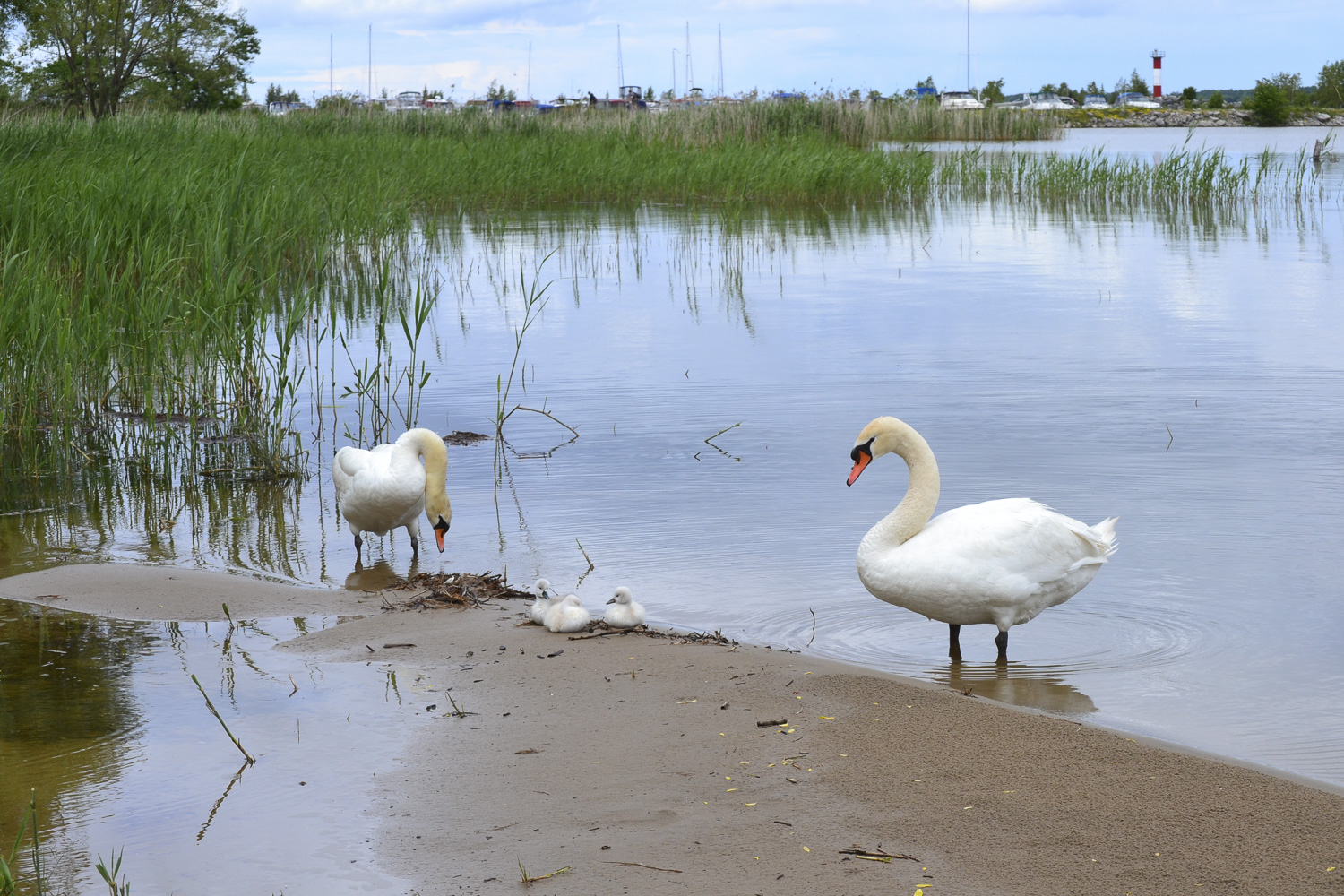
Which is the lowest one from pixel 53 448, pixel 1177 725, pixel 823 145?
pixel 1177 725

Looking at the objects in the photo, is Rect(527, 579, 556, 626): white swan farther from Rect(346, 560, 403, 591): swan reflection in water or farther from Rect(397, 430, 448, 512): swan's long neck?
Rect(397, 430, 448, 512): swan's long neck

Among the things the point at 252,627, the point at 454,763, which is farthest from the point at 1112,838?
the point at 252,627

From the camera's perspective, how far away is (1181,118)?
89375 millimetres

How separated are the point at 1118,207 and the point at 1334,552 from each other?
2010cm

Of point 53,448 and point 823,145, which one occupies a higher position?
point 823,145

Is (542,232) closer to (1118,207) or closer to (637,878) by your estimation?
(1118,207)

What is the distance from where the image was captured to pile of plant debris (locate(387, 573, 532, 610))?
563 centimetres

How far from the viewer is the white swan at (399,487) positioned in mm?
6523

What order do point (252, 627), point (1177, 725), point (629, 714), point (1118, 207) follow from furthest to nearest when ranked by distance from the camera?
point (1118, 207) → point (252, 627) → point (1177, 725) → point (629, 714)

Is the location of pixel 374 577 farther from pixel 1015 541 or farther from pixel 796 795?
pixel 796 795

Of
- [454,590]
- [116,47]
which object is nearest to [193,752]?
[454,590]

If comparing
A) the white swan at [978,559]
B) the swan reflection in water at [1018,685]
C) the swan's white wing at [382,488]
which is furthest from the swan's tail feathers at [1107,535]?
the swan's white wing at [382,488]

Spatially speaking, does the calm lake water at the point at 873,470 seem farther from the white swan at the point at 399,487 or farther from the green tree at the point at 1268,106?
the green tree at the point at 1268,106

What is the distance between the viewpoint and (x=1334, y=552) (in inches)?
258
